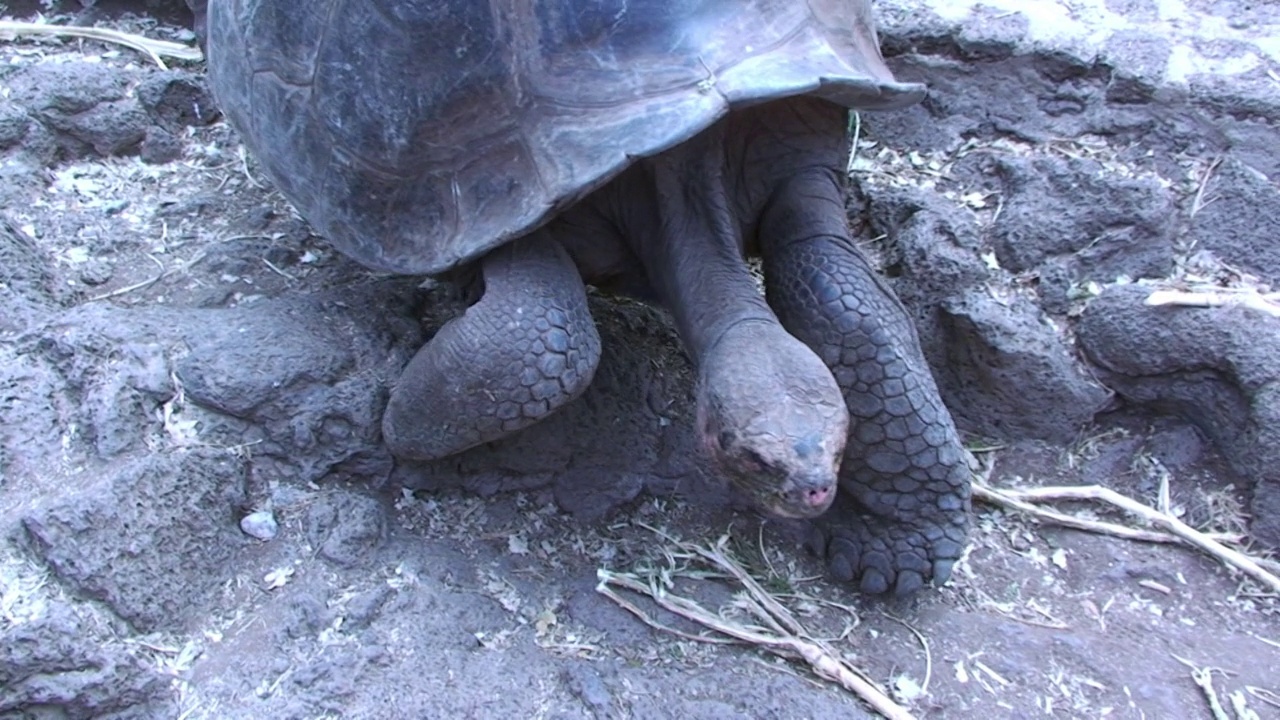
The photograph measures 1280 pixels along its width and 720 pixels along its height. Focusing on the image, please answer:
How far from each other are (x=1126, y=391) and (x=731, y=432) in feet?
4.51

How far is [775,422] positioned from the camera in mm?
1897

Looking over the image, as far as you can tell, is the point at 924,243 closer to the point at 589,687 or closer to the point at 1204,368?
the point at 1204,368

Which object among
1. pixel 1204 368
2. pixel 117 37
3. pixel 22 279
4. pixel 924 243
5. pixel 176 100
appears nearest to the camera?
pixel 22 279

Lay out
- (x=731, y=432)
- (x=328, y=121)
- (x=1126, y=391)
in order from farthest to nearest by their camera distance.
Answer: (x=1126, y=391)
(x=328, y=121)
(x=731, y=432)

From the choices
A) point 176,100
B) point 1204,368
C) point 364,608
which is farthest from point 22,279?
point 1204,368

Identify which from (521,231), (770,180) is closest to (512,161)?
(521,231)

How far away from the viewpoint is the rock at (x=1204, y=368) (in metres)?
2.60

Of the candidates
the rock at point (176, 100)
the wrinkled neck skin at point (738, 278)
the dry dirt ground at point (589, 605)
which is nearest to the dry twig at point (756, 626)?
the dry dirt ground at point (589, 605)

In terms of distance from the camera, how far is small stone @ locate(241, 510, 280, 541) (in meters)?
2.27

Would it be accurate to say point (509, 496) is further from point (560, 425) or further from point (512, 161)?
point (512, 161)

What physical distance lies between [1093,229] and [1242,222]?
0.39 m

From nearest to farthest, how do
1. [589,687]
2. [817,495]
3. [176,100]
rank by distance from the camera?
[817,495] < [589,687] < [176,100]

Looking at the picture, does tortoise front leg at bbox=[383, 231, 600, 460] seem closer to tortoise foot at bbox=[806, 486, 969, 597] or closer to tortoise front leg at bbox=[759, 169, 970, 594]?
tortoise front leg at bbox=[759, 169, 970, 594]

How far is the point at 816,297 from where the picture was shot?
2328mm
